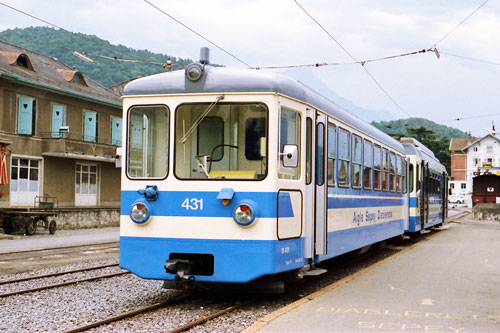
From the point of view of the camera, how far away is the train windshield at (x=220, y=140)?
8016 mm

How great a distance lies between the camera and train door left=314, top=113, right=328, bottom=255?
9.02m

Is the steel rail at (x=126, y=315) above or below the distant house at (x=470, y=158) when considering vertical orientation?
below

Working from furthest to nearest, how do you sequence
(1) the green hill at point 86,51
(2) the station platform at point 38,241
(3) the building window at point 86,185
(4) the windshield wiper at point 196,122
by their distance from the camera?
(1) the green hill at point 86,51
(3) the building window at point 86,185
(2) the station platform at point 38,241
(4) the windshield wiper at point 196,122

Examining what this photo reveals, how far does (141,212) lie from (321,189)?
105 inches

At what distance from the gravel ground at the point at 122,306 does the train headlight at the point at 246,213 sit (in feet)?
3.70

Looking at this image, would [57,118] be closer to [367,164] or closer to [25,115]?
[25,115]

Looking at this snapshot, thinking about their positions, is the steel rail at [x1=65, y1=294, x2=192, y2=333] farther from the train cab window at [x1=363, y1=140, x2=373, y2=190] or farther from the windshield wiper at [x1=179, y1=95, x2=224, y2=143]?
the train cab window at [x1=363, y1=140, x2=373, y2=190]

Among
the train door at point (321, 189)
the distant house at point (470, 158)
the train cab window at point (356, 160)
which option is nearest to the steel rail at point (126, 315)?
the train door at point (321, 189)

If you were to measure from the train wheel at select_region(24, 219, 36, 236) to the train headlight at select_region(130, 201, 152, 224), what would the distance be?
55.1 feet

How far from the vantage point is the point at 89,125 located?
107ft

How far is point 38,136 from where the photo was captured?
96.4 ft

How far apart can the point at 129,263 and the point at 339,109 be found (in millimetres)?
4501

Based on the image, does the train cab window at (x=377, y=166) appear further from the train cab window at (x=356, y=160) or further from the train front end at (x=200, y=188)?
the train front end at (x=200, y=188)

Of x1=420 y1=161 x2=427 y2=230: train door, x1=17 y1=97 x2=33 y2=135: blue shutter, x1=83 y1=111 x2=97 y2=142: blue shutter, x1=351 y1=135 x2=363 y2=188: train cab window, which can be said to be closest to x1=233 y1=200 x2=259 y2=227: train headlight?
x1=351 y1=135 x2=363 y2=188: train cab window
